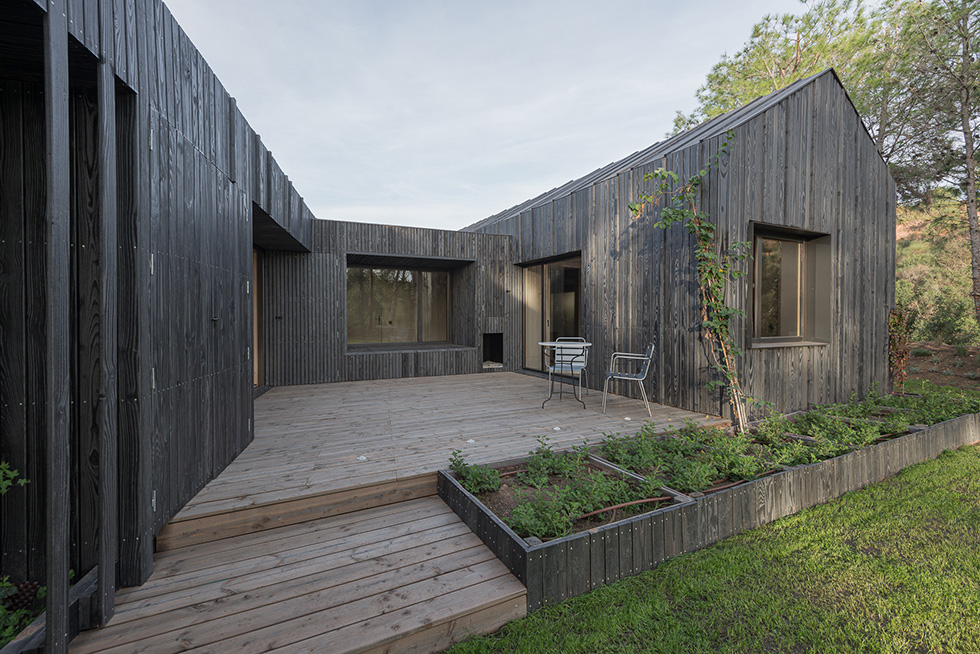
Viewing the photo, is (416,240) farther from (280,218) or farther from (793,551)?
(793,551)

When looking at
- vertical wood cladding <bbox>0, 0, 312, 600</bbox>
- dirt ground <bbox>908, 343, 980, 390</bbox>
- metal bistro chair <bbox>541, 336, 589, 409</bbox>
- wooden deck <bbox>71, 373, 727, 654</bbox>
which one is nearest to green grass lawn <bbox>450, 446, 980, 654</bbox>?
wooden deck <bbox>71, 373, 727, 654</bbox>

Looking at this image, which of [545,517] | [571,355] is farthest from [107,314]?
[571,355]

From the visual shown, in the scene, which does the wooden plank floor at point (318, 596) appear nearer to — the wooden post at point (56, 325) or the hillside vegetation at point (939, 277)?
the wooden post at point (56, 325)

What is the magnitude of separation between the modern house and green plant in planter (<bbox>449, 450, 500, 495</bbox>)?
1572mm

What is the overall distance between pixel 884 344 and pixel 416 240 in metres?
7.62

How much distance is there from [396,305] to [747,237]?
20.0 ft

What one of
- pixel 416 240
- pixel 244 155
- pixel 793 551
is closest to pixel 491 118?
pixel 416 240

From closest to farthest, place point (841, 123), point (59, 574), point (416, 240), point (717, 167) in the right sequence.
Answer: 1. point (59, 574)
2. point (717, 167)
3. point (841, 123)
4. point (416, 240)

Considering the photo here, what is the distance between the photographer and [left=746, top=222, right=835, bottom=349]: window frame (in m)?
4.93

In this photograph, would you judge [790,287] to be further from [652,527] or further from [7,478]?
[7,478]

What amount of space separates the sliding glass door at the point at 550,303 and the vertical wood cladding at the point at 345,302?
27 cm

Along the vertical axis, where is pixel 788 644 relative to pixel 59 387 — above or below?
below

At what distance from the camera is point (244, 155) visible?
3.37 meters

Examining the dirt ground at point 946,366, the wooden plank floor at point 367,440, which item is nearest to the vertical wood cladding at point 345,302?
the wooden plank floor at point 367,440
